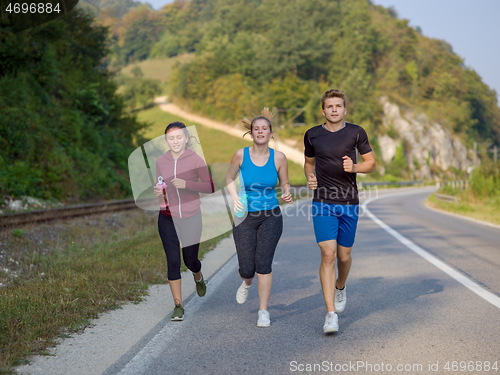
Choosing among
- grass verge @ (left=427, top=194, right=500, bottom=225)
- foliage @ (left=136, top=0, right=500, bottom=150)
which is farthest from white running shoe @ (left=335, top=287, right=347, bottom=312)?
foliage @ (left=136, top=0, right=500, bottom=150)

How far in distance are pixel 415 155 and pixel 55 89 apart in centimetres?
7020

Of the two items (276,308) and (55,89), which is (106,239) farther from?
(55,89)

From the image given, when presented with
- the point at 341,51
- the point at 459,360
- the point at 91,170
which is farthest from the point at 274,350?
the point at 341,51

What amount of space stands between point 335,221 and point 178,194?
5.30ft

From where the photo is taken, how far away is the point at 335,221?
18.6 ft

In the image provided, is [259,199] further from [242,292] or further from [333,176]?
[242,292]

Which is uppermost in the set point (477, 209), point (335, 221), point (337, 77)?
point (337, 77)

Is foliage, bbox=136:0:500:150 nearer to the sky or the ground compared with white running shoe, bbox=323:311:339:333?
nearer to the sky

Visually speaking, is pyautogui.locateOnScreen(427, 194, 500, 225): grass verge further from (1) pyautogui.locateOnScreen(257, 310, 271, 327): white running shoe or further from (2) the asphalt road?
(1) pyautogui.locateOnScreen(257, 310, 271, 327): white running shoe

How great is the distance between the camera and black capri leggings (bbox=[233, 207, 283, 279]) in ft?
19.2

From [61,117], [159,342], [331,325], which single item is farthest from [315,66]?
[159,342]

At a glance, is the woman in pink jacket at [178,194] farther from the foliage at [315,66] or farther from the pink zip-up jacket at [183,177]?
the foliage at [315,66]

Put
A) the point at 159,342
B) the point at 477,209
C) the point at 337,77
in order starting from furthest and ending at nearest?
the point at 337,77 < the point at 477,209 < the point at 159,342

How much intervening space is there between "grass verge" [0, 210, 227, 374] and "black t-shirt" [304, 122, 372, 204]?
261 centimetres
